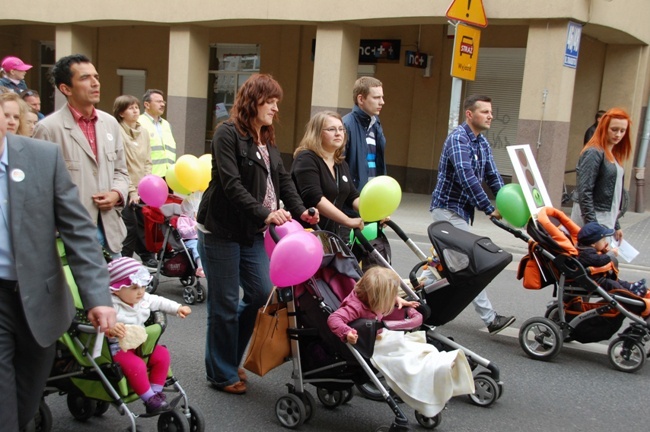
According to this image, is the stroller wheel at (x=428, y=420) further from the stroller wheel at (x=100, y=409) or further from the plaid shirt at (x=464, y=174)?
the plaid shirt at (x=464, y=174)

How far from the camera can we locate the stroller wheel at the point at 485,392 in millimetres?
4641

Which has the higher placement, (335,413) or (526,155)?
(526,155)

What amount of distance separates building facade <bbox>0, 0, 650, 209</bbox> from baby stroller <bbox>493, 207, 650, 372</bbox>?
17.6 ft

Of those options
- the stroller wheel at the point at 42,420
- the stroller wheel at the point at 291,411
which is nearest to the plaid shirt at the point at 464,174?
the stroller wheel at the point at 291,411

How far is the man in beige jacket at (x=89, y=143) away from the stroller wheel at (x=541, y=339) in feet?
10.7

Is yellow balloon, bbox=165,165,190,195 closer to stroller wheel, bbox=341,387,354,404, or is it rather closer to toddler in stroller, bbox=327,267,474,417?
stroller wheel, bbox=341,387,354,404

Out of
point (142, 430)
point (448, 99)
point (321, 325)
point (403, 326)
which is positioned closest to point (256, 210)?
point (321, 325)

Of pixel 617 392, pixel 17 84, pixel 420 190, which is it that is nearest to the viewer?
pixel 617 392

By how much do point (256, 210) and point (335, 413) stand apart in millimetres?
1415

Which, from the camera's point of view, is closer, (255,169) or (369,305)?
(369,305)

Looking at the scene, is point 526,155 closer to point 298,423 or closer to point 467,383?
point 467,383

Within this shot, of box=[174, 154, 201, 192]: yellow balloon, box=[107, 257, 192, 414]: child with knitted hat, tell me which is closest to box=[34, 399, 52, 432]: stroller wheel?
box=[107, 257, 192, 414]: child with knitted hat

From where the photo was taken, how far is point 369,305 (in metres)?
4.02

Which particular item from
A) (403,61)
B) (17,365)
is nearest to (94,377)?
(17,365)
